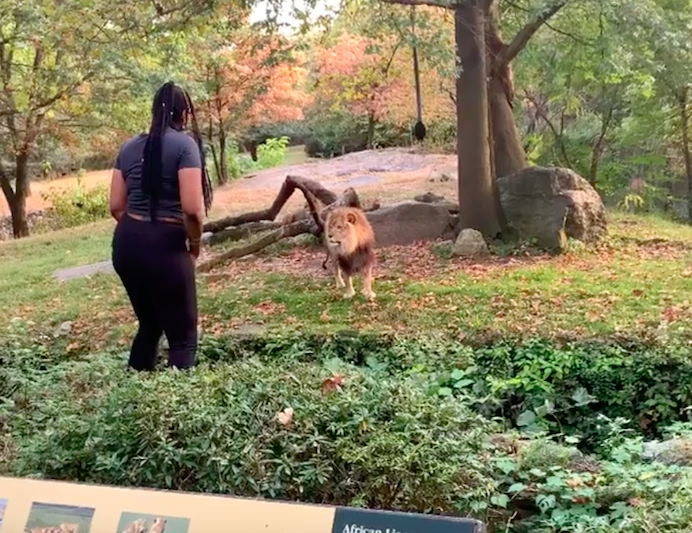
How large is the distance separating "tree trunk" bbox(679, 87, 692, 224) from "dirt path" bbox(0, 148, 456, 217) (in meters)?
3.52

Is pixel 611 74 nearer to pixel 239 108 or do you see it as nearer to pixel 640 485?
pixel 640 485

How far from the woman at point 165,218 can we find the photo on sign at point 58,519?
1.55 metres

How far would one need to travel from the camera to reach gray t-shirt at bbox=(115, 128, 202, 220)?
11.7ft

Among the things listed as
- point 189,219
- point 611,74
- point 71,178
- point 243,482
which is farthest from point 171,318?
point 71,178

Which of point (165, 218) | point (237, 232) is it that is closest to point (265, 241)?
point (237, 232)

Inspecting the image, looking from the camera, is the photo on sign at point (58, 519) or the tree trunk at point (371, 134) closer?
the photo on sign at point (58, 519)

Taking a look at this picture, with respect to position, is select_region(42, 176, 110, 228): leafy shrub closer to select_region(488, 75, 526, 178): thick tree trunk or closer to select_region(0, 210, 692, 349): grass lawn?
select_region(0, 210, 692, 349): grass lawn

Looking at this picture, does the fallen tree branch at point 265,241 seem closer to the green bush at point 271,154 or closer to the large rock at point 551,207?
the large rock at point 551,207

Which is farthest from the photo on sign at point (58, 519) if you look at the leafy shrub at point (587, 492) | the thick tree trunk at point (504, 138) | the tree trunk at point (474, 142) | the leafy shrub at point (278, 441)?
the thick tree trunk at point (504, 138)

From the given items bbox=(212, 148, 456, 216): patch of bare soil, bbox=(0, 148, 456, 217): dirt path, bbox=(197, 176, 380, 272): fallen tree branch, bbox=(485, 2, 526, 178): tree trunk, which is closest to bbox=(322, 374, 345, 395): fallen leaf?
bbox=(197, 176, 380, 272): fallen tree branch

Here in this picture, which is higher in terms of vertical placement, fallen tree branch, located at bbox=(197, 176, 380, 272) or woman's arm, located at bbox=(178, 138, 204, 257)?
woman's arm, located at bbox=(178, 138, 204, 257)

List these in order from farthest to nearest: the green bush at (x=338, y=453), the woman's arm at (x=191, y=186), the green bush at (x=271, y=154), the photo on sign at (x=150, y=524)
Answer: the green bush at (x=271, y=154), the woman's arm at (x=191, y=186), the green bush at (x=338, y=453), the photo on sign at (x=150, y=524)

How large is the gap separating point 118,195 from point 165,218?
314mm

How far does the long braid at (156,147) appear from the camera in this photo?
358 cm
